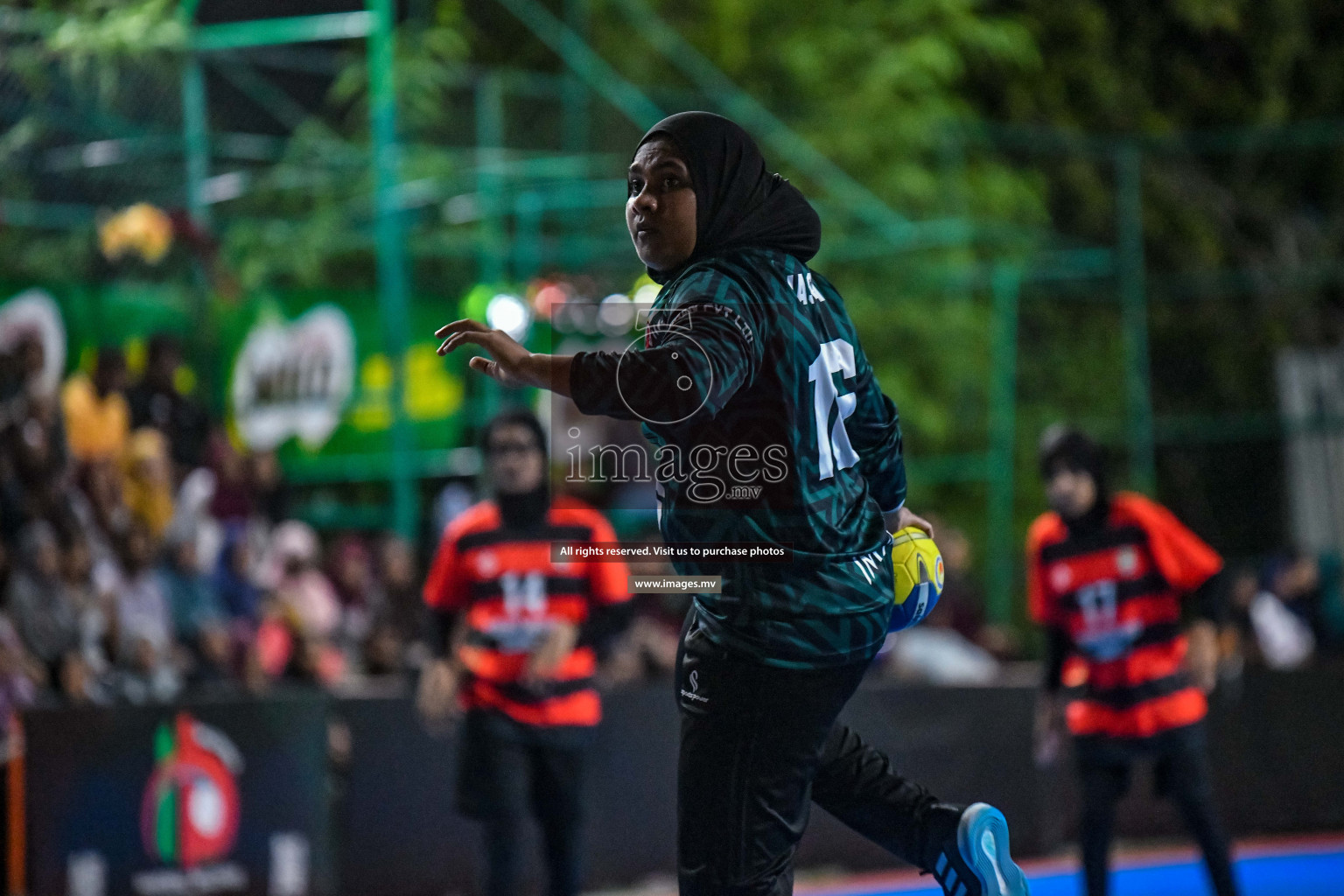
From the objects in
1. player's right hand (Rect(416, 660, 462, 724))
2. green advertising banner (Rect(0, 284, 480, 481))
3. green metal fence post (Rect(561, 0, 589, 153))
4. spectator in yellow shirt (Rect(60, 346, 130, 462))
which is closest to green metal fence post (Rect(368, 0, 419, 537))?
green advertising banner (Rect(0, 284, 480, 481))

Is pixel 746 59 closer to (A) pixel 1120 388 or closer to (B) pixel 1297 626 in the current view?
(A) pixel 1120 388

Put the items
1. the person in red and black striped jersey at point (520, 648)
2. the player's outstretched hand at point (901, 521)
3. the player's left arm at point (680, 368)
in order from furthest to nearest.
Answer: the person in red and black striped jersey at point (520, 648) → the player's outstretched hand at point (901, 521) → the player's left arm at point (680, 368)

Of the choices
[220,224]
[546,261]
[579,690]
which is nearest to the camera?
[579,690]

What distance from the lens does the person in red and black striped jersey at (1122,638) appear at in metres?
6.06

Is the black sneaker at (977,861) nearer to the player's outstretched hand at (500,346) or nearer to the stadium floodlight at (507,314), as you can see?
the player's outstretched hand at (500,346)

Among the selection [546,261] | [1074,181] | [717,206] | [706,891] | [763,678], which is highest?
[1074,181]

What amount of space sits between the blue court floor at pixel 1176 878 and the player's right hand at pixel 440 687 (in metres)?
2.72

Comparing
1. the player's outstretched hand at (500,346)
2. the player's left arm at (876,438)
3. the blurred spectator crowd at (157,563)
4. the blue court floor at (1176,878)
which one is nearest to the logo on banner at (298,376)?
the blurred spectator crowd at (157,563)

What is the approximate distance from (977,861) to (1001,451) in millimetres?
10536

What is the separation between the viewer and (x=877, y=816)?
3598 mm

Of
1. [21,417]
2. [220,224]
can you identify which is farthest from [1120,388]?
[21,417]

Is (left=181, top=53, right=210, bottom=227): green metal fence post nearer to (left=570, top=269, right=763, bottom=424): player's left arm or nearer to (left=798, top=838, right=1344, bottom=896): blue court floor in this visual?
(left=798, top=838, right=1344, bottom=896): blue court floor

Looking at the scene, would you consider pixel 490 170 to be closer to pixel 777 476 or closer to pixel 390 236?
pixel 390 236

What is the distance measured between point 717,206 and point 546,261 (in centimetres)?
796
